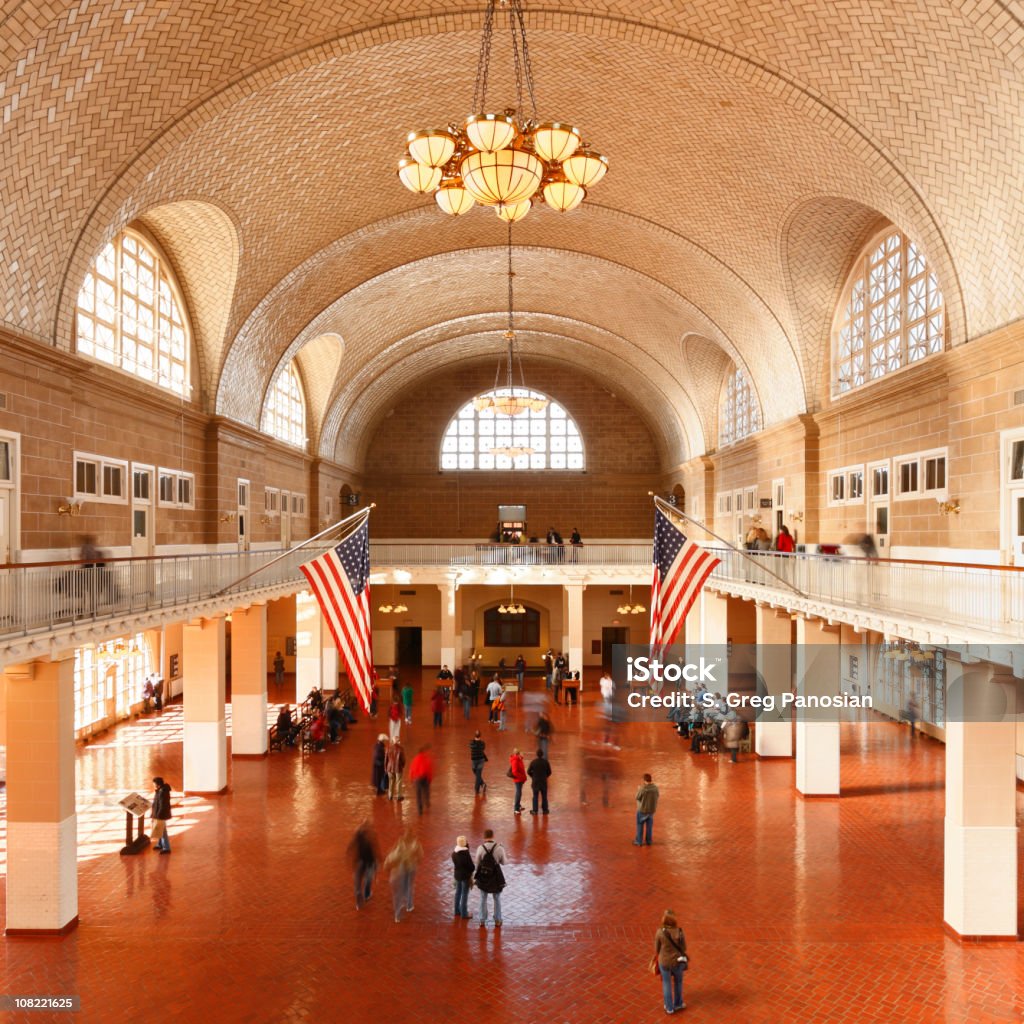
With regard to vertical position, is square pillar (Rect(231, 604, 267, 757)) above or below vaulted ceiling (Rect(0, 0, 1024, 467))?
below

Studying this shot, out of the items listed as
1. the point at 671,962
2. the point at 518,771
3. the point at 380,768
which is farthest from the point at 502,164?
the point at 380,768

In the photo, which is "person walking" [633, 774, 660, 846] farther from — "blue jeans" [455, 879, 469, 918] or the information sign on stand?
the information sign on stand

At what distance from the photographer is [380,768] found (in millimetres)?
15273

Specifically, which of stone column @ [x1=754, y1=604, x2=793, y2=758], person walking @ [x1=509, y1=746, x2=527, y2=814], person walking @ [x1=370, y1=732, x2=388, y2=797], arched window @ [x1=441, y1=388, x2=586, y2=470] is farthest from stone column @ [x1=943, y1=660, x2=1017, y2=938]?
arched window @ [x1=441, y1=388, x2=586, y2=470]

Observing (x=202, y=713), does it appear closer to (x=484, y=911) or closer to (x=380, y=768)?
(x=380, y=768)

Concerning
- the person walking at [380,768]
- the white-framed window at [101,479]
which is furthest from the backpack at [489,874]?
the white-framed window at [101,479]

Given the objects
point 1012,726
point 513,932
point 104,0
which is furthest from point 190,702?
point 1012,726

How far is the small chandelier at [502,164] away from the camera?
26.0 ft

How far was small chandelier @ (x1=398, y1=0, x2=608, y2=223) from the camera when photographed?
7926 millimetres

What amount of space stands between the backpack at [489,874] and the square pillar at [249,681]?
9.69 metres

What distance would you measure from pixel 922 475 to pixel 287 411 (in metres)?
18.2

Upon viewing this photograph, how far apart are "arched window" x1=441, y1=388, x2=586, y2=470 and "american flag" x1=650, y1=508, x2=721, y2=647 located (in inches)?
884

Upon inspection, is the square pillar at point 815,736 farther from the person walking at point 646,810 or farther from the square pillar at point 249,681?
the square pillar at point 249,681

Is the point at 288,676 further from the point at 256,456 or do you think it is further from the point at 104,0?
the point at 104,0
